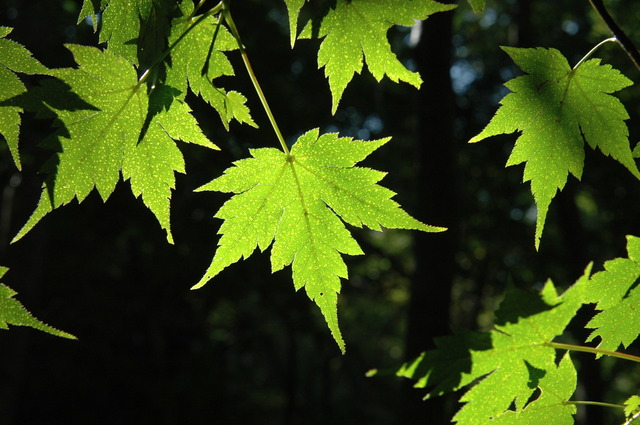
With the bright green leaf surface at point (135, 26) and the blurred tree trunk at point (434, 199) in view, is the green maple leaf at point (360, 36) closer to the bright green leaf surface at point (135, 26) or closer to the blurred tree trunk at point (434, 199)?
the bright green leaf surface at point (135, 26)

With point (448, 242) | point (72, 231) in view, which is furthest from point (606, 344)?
point (72, 231)

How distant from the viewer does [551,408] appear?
1.02 m

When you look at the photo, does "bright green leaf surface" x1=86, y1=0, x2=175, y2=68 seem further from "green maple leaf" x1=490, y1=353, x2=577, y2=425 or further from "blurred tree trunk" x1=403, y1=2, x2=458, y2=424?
"blurred tree trunk" x1=403, y1=2, x2=458, y2=424

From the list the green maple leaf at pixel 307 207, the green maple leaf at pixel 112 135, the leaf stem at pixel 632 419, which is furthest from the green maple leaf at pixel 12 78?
the leaf stem at pixel 632 419

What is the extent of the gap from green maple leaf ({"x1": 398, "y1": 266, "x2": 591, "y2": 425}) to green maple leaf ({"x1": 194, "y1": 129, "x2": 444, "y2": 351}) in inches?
13.7

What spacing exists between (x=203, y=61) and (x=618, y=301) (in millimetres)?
806

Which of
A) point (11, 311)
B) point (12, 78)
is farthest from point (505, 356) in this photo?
point (12, 78)

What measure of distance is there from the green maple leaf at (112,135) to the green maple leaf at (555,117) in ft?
1.64

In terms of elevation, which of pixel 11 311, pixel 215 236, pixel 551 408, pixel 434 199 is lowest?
pixel 215 236

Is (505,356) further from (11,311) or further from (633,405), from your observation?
(11,311)

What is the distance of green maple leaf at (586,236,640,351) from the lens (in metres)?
0.94

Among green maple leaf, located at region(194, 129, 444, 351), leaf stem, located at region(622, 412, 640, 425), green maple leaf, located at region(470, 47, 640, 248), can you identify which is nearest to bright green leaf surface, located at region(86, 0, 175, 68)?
green maple leaf, located at region(194, 129, 444, 351)

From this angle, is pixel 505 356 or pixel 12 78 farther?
pixel 505 356

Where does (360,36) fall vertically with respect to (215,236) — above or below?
above
